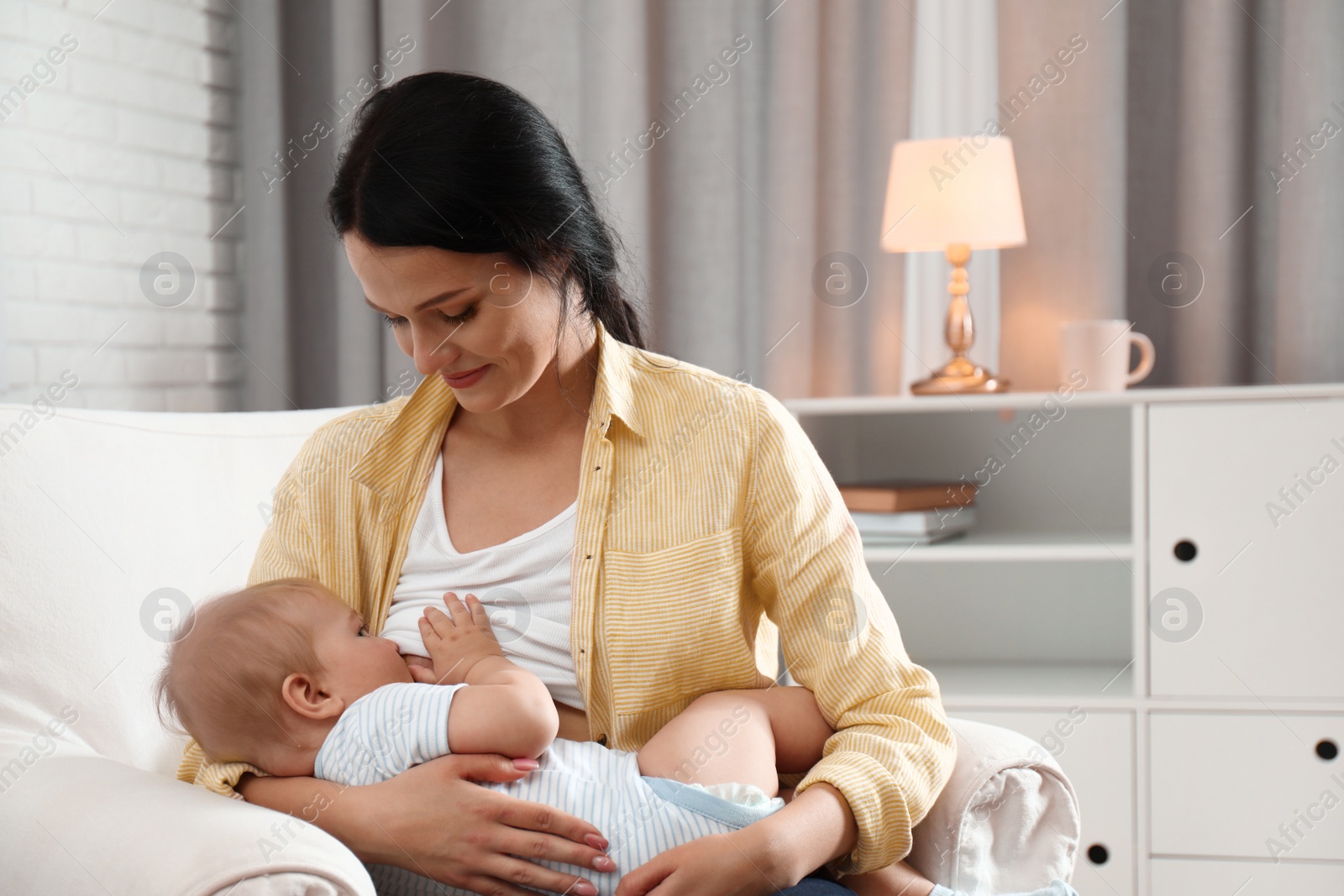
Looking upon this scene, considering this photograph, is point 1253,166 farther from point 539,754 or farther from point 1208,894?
point 539,754

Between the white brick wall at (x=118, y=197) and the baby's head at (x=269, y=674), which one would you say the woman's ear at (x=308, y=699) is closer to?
the baby's head at (x=269, y=674)

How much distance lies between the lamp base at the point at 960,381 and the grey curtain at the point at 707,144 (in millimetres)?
244

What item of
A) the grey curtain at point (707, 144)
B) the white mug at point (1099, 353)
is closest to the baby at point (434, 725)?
the white mug at point (1099, 353)

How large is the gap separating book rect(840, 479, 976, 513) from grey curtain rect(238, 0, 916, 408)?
1.00ft

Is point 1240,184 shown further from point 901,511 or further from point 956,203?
point 901,511

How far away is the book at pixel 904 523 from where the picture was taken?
2.12 metres

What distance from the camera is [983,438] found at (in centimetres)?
247

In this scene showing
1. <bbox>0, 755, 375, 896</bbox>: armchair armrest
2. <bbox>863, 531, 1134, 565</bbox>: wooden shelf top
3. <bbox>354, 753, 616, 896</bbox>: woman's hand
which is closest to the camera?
<bbox>0, 755, 375, 896</bbox>: armchair armrest

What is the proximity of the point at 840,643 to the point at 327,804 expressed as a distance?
548 millimetres

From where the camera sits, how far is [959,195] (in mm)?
2117

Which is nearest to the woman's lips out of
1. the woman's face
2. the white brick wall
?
the woman's face

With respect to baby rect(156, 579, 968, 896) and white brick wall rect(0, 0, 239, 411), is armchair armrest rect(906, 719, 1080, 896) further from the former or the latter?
white brick wall rect(0, 0, 239, 411)

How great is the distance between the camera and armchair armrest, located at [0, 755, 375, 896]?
917 millimetres

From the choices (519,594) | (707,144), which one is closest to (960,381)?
(707,144)
